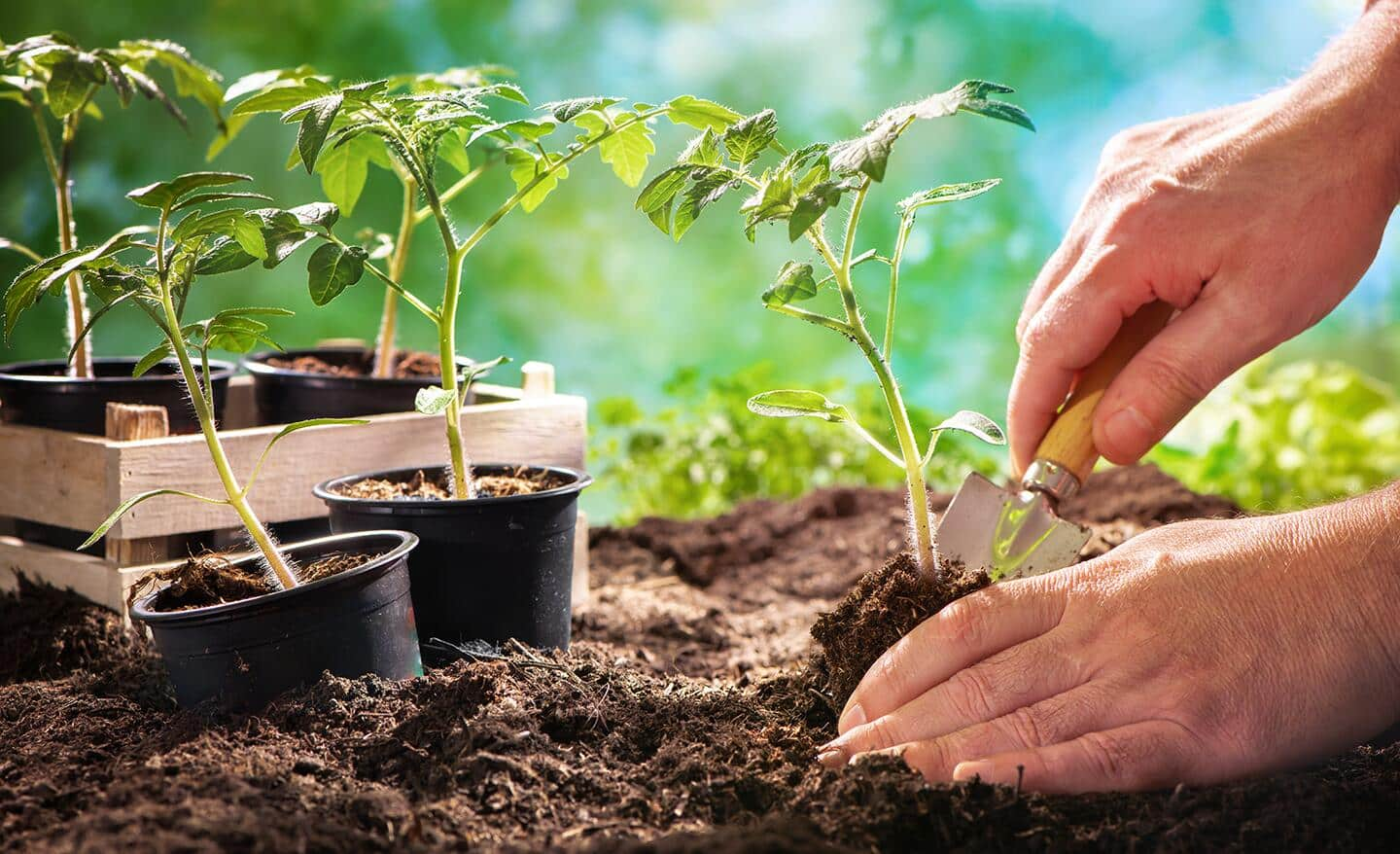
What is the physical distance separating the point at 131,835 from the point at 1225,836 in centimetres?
89

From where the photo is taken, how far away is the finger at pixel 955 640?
1125mm

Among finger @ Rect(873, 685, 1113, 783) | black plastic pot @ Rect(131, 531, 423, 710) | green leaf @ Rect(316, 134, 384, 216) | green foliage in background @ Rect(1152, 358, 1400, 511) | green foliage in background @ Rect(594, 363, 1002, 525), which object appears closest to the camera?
finger @ Rect(873, 685, 1113, 783)

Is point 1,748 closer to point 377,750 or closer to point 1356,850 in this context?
point 377,750

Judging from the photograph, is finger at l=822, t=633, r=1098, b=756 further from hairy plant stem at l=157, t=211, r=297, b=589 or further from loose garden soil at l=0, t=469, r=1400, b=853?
hairy plant stem at l=157, t=211, r=297, b=589

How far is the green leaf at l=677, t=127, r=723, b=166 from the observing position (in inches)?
48.2

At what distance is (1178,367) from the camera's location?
4.20ft

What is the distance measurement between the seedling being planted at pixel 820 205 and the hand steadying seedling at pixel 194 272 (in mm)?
417

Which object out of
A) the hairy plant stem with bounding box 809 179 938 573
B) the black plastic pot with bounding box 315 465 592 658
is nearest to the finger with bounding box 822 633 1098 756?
the hairy plant stem with bounding box 809 179 938 573

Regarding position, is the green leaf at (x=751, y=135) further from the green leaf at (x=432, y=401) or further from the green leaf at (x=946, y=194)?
the green leaf at (x=432, y=401)

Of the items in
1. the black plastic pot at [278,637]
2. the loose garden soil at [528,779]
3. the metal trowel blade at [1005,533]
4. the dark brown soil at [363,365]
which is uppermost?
the dark brown soil at [363,365]

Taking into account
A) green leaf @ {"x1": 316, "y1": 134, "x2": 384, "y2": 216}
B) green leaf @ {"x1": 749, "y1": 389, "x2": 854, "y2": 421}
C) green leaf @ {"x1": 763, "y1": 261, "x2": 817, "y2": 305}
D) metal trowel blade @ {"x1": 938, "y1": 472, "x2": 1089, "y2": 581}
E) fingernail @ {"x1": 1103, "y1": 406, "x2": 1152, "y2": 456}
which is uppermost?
green leaf @ {"x1": 316, "y1": 134, "x2": 384, "y2": 216}

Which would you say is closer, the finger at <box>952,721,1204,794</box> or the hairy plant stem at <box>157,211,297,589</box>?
the finger at <box>952,721,1204,794</box>

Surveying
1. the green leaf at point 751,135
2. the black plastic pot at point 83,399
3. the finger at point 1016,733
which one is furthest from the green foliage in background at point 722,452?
the finger at point 1016,733

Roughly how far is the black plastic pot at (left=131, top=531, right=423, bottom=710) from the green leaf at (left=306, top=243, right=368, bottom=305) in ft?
1.01
